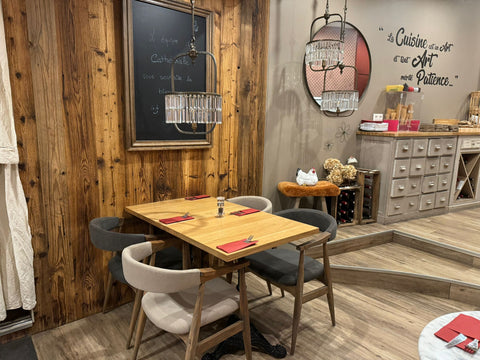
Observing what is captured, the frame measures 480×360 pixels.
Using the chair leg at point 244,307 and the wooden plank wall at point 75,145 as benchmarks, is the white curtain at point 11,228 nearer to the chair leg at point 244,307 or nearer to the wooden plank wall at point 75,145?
the wooden plank wall at point 75,145

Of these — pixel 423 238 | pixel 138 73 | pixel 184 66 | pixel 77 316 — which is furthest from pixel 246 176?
pixel 423 238

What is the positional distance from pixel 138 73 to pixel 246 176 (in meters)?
1.35

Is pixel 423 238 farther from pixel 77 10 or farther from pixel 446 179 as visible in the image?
pixel 77 10

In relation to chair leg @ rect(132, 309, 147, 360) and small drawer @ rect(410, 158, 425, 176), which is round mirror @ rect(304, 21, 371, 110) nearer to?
small drawer @ rect(410, 158, 425, 176)

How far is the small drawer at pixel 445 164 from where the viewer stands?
14.1ft

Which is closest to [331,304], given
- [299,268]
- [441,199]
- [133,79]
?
[299,268]

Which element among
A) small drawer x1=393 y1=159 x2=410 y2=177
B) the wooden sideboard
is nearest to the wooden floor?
the wooden sideboard

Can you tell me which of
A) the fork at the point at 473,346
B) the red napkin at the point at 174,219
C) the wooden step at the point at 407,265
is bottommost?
the wooden step at the point at 407,265

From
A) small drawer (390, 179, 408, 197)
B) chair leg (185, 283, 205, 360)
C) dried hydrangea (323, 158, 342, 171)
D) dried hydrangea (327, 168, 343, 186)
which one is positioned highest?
dried hydrangea (323, 158, 342, 171)

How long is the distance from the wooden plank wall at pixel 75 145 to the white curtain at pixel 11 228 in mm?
82

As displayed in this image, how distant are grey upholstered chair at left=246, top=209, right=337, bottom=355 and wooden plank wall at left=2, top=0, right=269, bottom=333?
37.1 inches

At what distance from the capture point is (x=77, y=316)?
8.05 feet

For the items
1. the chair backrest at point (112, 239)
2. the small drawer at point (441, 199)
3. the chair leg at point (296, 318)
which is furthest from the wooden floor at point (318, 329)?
the small drawer at point (441, 199)

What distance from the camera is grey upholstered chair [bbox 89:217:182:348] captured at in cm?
200
